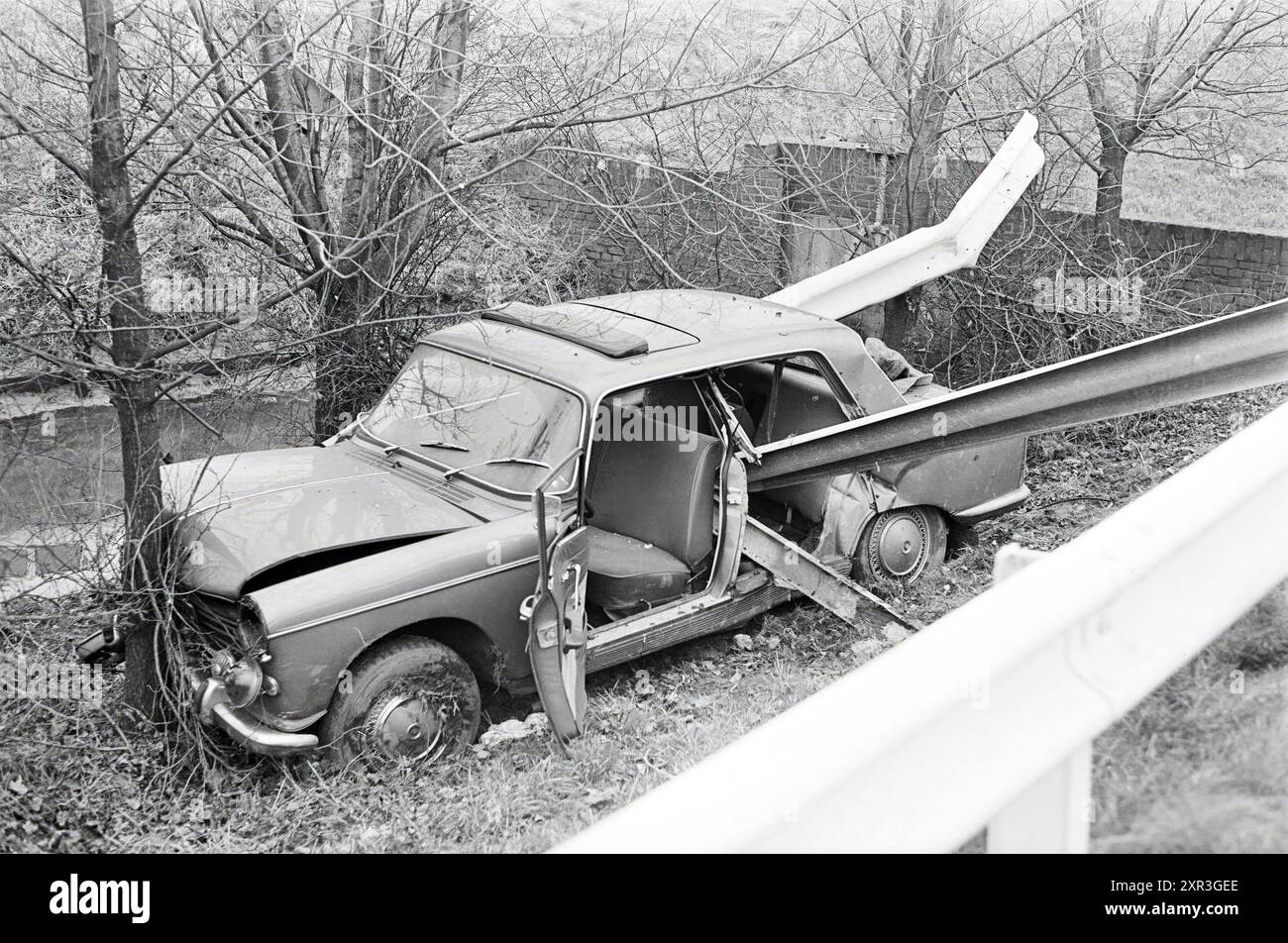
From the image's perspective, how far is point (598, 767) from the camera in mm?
4457

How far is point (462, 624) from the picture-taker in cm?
485

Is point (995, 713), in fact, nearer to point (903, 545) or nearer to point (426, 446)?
point (426, 446)

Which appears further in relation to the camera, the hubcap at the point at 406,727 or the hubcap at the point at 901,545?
the hubcap at the point at 901,545

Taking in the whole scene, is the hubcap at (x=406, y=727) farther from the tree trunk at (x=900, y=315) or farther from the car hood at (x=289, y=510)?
the tree trunk at (x=900, y=315)

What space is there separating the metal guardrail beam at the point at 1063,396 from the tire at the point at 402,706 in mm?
1786

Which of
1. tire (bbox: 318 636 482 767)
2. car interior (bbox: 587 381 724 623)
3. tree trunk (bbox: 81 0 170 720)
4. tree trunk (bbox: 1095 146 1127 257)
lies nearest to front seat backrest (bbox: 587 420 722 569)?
car interior (bbox: 587 381 724 623)

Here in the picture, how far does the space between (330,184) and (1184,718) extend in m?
7.14

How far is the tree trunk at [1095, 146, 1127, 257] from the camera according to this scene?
9328mm

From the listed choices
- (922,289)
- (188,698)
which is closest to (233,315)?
(188,698)

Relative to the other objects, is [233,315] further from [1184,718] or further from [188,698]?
[1184,718]

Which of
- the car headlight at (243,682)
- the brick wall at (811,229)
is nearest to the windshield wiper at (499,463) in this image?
the car headlight at (243,682)

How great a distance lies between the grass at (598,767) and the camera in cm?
214

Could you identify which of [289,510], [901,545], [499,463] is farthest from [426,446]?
[901,545]

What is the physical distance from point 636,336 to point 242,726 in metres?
2.57
